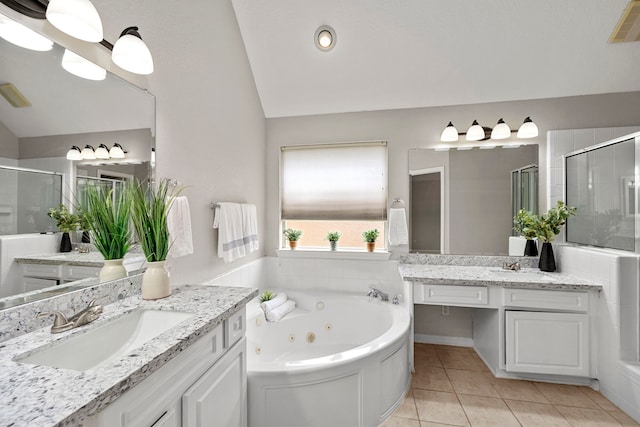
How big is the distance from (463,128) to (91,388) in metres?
3.23

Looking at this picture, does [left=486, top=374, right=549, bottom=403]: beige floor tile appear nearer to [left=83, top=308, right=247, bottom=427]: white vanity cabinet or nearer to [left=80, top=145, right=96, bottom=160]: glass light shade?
[left=83, top=308, right=247, bottom=427]: white vanity cabinet

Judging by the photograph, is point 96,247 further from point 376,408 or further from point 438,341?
point 438,341

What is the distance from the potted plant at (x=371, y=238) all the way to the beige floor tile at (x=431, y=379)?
1166 millimetres

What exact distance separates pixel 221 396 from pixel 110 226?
0.89 m

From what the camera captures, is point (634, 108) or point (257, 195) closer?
point (634, 108)

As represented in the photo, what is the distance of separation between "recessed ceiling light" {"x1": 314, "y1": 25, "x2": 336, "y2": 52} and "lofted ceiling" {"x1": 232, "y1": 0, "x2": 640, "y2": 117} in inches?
1.7

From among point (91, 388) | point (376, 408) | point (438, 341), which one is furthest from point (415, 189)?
point (91, 388)

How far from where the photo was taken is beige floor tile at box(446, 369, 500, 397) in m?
2.21

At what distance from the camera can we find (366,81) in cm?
284

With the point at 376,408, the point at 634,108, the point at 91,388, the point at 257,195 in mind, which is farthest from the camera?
the point at 257,195

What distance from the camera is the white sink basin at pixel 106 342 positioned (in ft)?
3.08

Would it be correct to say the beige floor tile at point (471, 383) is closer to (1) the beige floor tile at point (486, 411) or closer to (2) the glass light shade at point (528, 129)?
(1) the beige floor tile at point (486, 411)

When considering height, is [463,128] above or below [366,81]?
below

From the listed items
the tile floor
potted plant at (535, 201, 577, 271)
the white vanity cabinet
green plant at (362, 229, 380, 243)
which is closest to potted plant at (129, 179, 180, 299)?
the white vanity cabinet
